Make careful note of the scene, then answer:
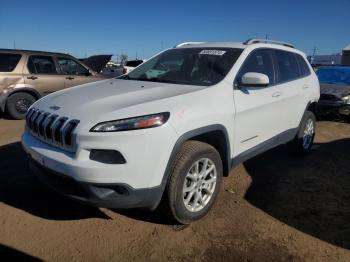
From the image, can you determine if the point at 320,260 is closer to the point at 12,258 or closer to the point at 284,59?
the point at 12,258

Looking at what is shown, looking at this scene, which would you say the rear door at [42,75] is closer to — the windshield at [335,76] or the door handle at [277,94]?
the door handle at [277,94]

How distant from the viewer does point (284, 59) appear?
4938 millimetres

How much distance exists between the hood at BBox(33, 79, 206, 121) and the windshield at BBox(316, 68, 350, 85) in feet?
25.6

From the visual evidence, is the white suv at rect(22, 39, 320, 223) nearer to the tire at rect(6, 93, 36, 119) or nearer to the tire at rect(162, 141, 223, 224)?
the tire at rect(162, 141, 223, 224)

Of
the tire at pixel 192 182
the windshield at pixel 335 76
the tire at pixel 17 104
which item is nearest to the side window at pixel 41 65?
the tire at pixel 17 104

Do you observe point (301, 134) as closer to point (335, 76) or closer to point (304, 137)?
point (304, 137)

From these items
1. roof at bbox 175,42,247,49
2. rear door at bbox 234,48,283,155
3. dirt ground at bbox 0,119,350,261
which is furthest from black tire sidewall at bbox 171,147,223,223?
roof at bbox 175,42,247,49

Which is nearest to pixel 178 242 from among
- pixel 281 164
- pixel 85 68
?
pixel 281 164

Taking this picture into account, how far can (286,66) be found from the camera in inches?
194

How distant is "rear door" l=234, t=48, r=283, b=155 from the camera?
3.75m

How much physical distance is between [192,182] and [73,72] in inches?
289

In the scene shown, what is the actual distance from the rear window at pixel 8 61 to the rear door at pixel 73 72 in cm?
112

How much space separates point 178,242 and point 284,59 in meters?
3.09

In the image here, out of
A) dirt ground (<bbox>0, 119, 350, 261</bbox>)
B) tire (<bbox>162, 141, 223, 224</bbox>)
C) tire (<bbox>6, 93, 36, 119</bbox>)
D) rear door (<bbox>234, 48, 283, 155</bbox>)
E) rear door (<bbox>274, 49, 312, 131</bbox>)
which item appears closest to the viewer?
dirt ground (<bbox>0, 119, 350, 261</bbox>)
